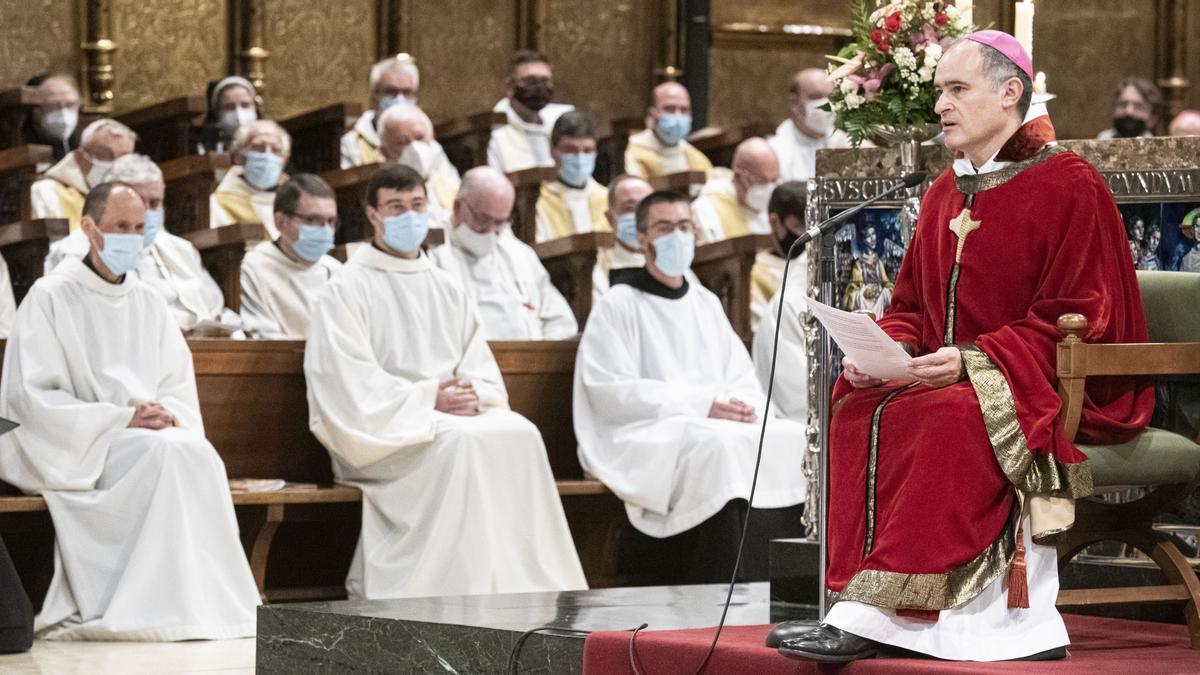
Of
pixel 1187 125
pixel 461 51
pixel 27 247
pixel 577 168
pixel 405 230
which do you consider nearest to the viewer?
pixel 405 230

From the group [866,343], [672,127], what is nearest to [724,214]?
[672,127]

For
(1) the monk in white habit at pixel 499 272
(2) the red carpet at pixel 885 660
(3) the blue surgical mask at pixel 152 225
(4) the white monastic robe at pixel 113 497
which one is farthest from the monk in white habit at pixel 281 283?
(2) the red carpet at pixel 885 660

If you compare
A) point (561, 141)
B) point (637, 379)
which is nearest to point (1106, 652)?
point (637, 379)

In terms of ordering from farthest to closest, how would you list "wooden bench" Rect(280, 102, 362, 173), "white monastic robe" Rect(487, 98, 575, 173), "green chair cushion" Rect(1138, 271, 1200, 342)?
"white monastic robe" Rect(487, 98, 575, 173)
"wooden bench" Rect(280, 102, 362, 173)
"green chair cushion" Rect(1138, 271, 1200, 342)

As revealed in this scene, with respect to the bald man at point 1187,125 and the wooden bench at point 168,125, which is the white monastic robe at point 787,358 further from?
the bald man at point 1187,125

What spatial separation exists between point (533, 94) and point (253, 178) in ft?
7.96

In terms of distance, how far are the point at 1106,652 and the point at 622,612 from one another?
1.45 metres

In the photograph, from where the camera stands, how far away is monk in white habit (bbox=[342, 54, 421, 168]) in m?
11.2

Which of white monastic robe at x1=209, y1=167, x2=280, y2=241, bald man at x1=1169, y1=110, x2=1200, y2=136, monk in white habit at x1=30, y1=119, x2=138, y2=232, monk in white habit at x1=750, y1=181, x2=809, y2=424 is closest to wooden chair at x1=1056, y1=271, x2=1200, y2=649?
monk in white habit at x1=750, y1=181, x2=809, y2=424

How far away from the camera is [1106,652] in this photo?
4.39 m

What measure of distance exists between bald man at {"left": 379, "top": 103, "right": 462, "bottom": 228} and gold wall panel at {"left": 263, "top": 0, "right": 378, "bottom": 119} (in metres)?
1.58

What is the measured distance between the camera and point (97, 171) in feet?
31.7

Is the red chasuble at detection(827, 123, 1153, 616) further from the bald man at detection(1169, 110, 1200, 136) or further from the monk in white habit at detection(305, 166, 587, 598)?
the bald man at detection(1169, 110, 1200, 136)

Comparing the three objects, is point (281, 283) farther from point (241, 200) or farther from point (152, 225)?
point (241, 200)
